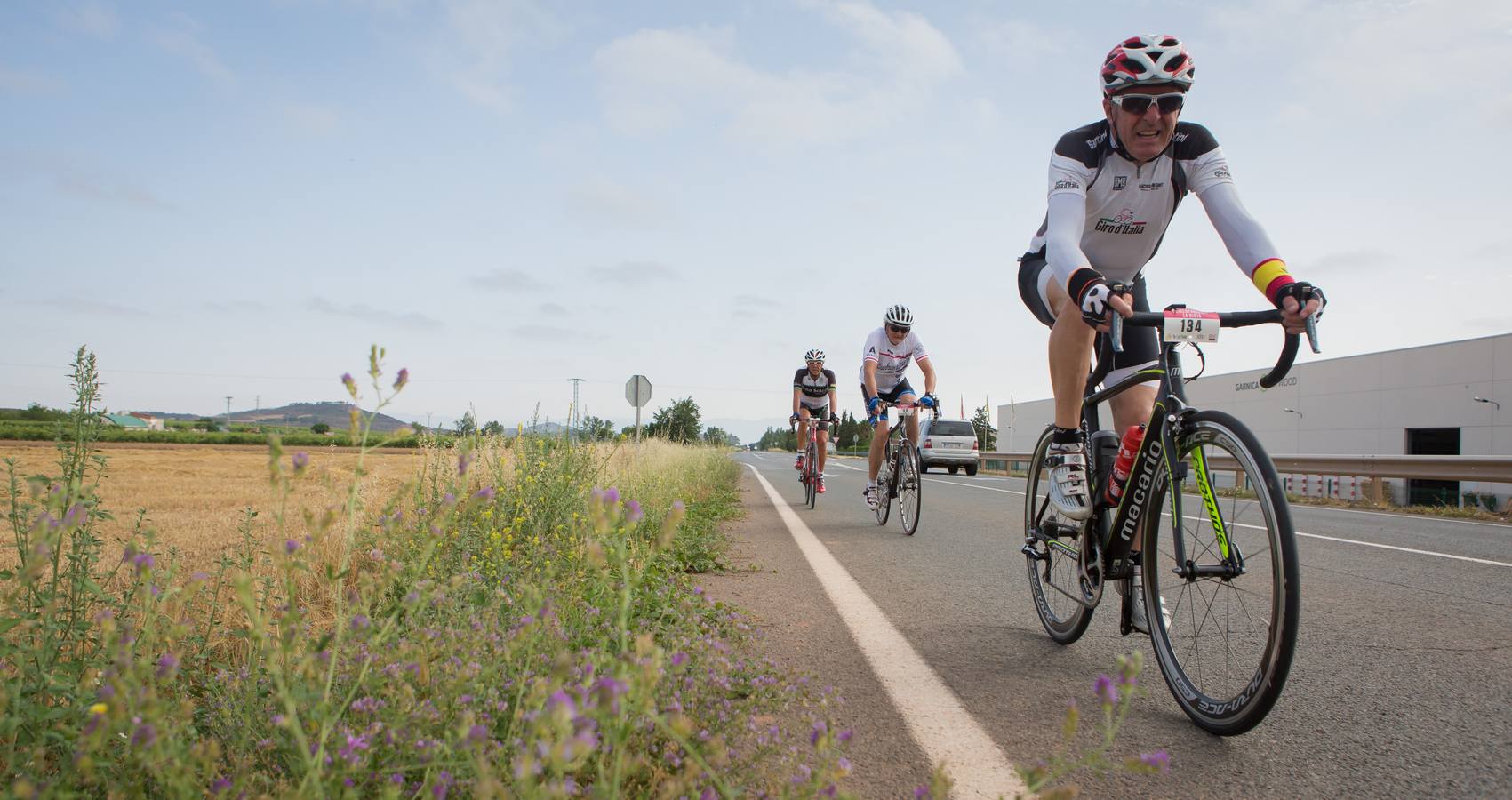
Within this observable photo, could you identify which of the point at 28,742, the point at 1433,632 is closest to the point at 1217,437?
the point at 1433,632

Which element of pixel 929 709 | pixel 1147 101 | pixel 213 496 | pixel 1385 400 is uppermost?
pixel 1385 400

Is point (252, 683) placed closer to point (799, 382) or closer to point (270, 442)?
point (270, 442)

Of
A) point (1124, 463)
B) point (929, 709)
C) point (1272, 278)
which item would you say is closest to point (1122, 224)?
point (1272, 278)

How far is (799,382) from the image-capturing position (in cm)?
1091

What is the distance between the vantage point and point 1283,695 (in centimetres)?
267

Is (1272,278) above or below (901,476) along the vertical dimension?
above

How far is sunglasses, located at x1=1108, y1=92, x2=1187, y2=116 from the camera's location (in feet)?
9.91

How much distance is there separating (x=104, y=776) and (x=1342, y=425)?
153 feet

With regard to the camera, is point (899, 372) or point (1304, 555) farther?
point (899, 372)

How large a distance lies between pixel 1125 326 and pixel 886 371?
17.2 feet

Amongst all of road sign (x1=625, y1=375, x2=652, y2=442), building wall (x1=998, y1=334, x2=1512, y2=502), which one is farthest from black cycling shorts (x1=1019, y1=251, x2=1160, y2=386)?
building wall (x1=998, y1=334, x2=1512, y2=502)

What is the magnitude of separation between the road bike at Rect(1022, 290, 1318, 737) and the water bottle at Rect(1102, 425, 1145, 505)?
5cm

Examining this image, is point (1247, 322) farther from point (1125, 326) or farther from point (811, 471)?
point (811, 471)

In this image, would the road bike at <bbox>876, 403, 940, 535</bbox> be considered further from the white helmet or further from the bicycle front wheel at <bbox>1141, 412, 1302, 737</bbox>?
the bicycle front wheel at <bbox>1141, 412, 1302, 737</bbox>
